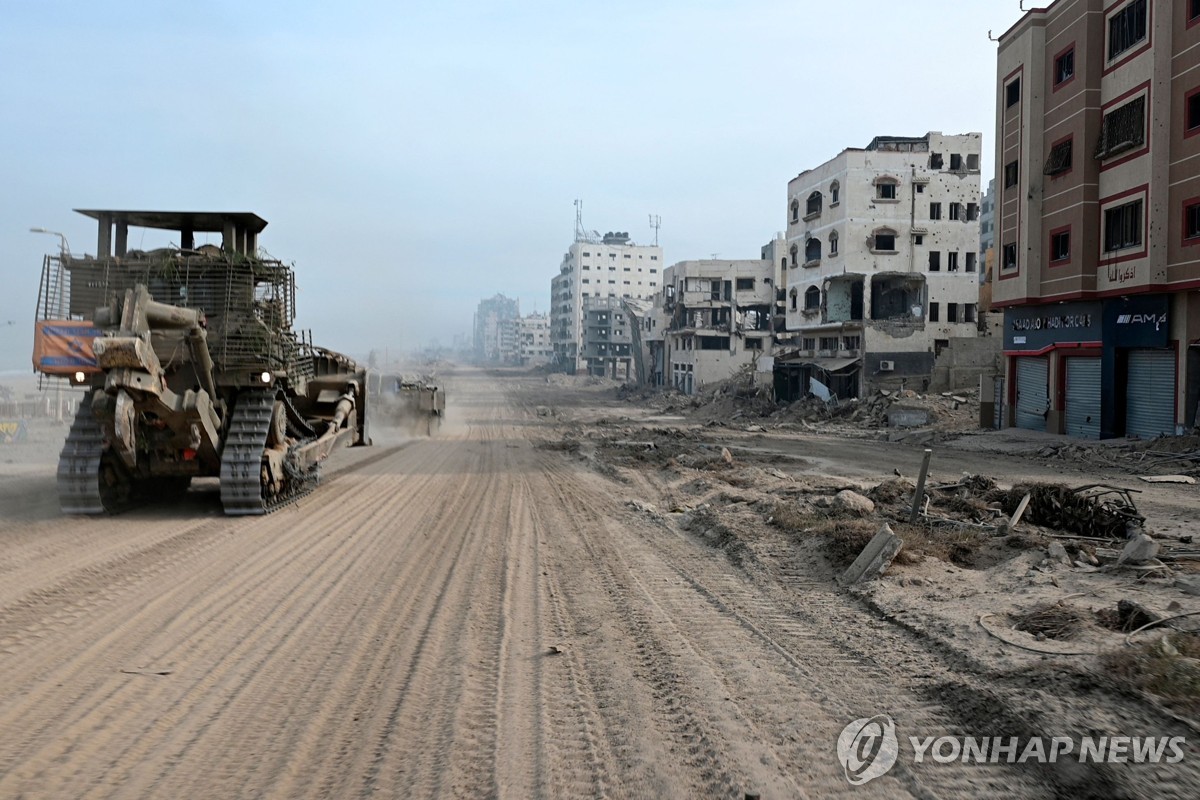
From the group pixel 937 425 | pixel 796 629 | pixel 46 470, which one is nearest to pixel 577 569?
pixel 796 629

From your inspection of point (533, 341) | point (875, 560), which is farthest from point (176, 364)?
point (533, 341)

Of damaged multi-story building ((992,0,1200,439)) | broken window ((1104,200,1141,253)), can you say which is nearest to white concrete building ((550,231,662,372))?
damaged multi-story building ((992,0,1200,439))

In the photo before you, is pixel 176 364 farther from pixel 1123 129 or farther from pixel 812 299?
pixel 812 299

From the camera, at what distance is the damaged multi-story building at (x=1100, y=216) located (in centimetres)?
2156

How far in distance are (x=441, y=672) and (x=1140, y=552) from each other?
6.36 meters

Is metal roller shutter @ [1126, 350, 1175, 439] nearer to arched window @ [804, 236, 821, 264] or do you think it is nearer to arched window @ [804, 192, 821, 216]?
arched window @ [804, 236, 821, 264]

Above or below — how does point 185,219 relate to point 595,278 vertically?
below

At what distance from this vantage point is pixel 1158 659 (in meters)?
5.07

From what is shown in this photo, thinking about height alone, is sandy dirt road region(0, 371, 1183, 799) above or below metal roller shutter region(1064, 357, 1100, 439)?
below

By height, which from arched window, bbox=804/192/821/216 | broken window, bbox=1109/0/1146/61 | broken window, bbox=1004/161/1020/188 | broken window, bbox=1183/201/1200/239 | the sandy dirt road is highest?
arched window, bbox=804/192/821/216

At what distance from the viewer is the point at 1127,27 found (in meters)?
23.7

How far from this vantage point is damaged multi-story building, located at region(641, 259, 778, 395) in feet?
206

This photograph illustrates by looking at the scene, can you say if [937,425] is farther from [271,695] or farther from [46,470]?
[271,695]

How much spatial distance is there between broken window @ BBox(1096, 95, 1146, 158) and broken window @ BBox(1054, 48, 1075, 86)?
8.26 ft
